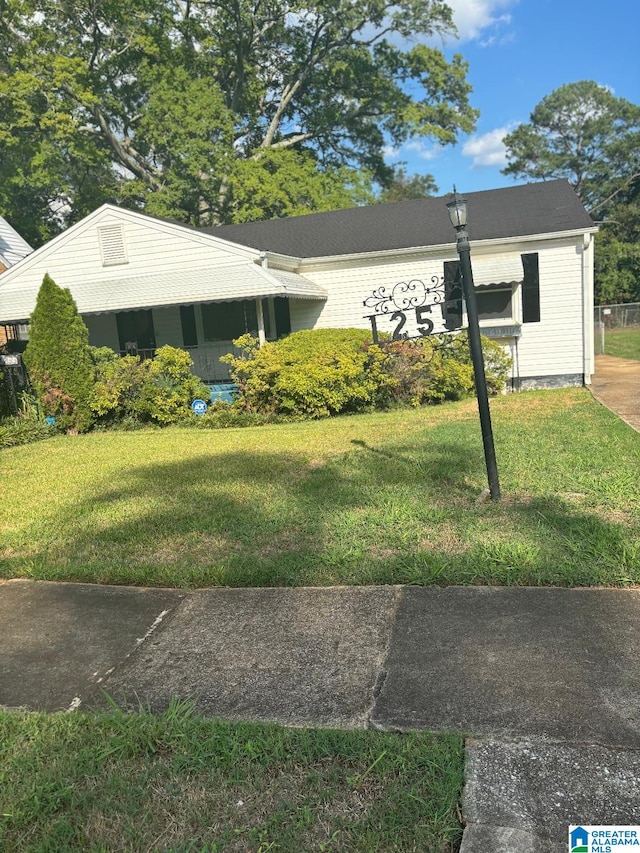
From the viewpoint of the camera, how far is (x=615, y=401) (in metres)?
10.2

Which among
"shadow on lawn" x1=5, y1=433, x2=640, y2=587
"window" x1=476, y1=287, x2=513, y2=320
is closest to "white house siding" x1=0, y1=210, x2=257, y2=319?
"window" x1=476, y1=287, x2=513, y2=320

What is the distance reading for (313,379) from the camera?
1112cm

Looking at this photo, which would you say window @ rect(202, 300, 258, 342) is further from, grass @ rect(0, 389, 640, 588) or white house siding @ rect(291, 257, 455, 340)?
grass @ rect(0, 389, 640, 588)

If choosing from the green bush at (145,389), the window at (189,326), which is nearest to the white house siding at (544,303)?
the window at (189,326)

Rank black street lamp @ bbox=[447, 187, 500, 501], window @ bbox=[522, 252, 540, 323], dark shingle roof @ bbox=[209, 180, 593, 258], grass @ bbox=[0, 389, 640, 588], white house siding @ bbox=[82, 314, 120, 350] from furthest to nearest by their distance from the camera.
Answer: white house siding @ bbox=[82, 314, 120, 350] → dark shingle roof @ bbox=[209, 180, 593, 258] → window @ bbox=[522, 252, 540, 323] → black street lamp @ bbox=[447, 187, 500, 501] → grass @ bbox=[0, 389, 640, 588]

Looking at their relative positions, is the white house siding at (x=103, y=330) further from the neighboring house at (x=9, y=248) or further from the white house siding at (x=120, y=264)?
the neighboring house at (x=9, y=248)

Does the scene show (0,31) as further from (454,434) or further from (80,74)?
(454,434)

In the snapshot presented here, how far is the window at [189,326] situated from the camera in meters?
14.9

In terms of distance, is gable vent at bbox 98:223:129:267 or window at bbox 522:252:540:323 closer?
window at bbox 522:252:540:323

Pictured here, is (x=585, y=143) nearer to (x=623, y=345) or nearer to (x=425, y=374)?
(x=623, y=345)

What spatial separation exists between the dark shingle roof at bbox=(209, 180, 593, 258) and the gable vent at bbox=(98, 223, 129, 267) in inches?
93.9

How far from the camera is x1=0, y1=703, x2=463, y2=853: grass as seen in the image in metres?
2.00

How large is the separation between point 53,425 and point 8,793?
999 centimetres

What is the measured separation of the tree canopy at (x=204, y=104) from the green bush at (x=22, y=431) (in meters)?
16.6
